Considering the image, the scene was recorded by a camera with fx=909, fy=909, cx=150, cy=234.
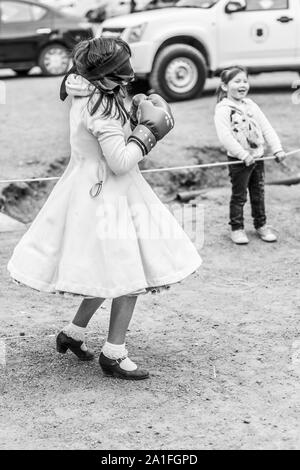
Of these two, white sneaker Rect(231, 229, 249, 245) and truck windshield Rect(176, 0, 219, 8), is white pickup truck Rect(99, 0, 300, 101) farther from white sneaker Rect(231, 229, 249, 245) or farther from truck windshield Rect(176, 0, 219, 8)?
white sneaker Rect(231, 229, 249, 245)

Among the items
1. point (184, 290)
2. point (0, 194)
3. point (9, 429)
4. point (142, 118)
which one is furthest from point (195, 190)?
point (9, 429)

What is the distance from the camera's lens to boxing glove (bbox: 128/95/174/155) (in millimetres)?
4285

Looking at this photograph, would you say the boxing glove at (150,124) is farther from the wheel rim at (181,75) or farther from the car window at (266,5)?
the car window at (266,5)

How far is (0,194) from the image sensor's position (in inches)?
326

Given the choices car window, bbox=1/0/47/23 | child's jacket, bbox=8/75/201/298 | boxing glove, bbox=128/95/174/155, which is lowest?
car window, bbox=1/0/47/23

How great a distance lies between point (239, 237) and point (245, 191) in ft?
1.19

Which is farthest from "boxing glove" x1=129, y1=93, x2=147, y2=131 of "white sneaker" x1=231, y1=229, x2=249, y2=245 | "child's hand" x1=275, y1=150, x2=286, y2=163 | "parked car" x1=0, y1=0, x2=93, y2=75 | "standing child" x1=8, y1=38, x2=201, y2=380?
"parked car" x1=0, y1=0, x2=93, y2=75

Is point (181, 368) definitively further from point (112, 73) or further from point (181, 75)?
point (181, 75)

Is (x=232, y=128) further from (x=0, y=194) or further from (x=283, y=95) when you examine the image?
(x=283, y=95)

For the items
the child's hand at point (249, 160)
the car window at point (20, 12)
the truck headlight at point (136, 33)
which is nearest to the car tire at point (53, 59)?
the car window at point (20, 12)

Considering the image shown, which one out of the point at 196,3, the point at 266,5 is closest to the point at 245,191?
the point at 266,5

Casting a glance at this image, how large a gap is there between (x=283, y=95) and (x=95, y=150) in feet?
28.8

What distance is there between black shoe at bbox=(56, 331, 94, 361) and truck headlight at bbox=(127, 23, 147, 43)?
807cm

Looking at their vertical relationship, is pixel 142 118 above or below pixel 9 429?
above
